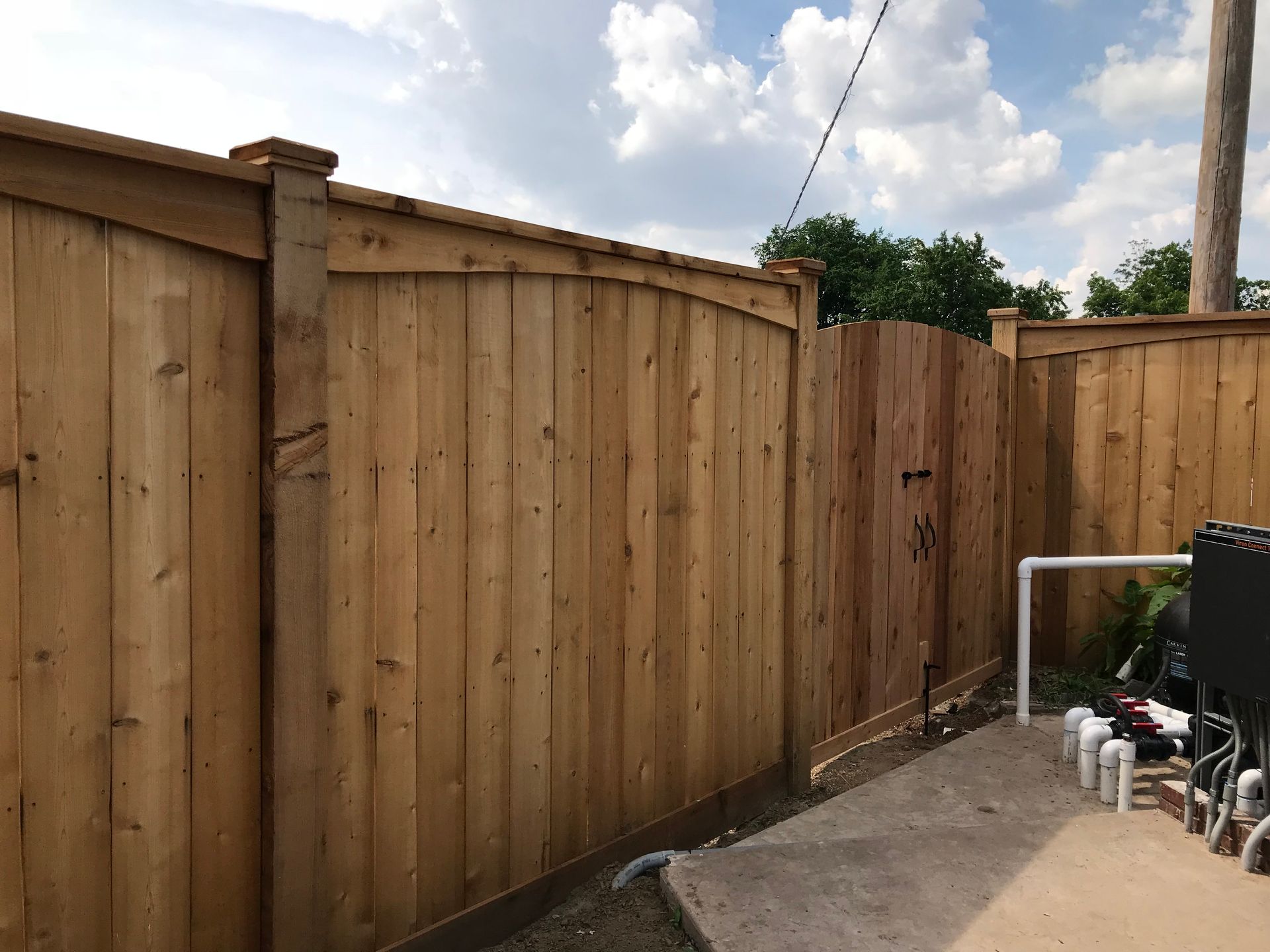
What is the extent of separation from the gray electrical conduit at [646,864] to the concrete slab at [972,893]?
0.19 feet

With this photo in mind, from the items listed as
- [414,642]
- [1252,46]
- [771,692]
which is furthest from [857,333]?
[1252,46]

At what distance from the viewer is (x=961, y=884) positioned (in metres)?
2.89

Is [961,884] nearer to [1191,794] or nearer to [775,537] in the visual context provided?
[1191,794]

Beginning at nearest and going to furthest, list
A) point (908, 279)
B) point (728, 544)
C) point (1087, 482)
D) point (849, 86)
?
point (728, 544) < point (1087, 482) < point (849, 86) < point (908, 279)

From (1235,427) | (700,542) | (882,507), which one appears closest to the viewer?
(700,542)

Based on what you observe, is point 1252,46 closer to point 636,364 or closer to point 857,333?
point 857,333

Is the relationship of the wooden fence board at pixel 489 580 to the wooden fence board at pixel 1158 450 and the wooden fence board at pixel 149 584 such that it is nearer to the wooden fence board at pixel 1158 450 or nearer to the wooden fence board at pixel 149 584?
the wooden fence board at pixel 149 584

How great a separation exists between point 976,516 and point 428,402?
4.11 meters

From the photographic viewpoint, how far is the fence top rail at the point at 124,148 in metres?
1.64

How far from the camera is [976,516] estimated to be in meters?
5.65

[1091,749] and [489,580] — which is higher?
[489,580]

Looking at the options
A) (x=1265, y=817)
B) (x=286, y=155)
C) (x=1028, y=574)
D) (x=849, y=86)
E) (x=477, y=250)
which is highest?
(x=849, y=86)

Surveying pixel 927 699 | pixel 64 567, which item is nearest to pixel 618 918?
pixel 64 567

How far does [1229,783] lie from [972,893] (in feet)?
3.31
